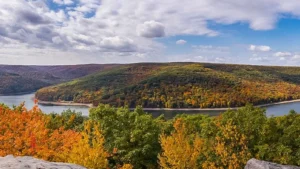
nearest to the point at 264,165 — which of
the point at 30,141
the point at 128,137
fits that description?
the point at 30,141

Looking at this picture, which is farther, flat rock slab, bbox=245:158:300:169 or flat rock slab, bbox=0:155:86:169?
flat rock slab, bbox=245:158:300:169

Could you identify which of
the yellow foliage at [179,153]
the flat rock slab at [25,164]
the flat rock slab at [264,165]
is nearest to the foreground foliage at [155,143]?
the yellow foliage at [179,153]

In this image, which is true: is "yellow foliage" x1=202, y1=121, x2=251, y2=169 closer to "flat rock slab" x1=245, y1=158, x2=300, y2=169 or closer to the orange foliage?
"flat rock slab" x1=245, y1=158, x2=300, y2=169

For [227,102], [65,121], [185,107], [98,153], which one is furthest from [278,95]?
[98,153]

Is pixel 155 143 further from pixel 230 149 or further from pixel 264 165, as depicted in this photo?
pixel 264 165

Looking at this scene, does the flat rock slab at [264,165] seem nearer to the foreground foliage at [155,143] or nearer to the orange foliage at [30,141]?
the foreground foliage at [155,143]

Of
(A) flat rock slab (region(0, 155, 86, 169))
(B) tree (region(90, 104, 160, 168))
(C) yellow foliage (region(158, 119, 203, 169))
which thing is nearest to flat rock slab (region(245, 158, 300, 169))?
(A) flat rock slab (region(0, 155, 86, 169))

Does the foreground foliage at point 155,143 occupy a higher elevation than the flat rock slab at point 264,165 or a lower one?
lower

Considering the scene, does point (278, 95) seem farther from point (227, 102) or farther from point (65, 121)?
point (65, 121)
